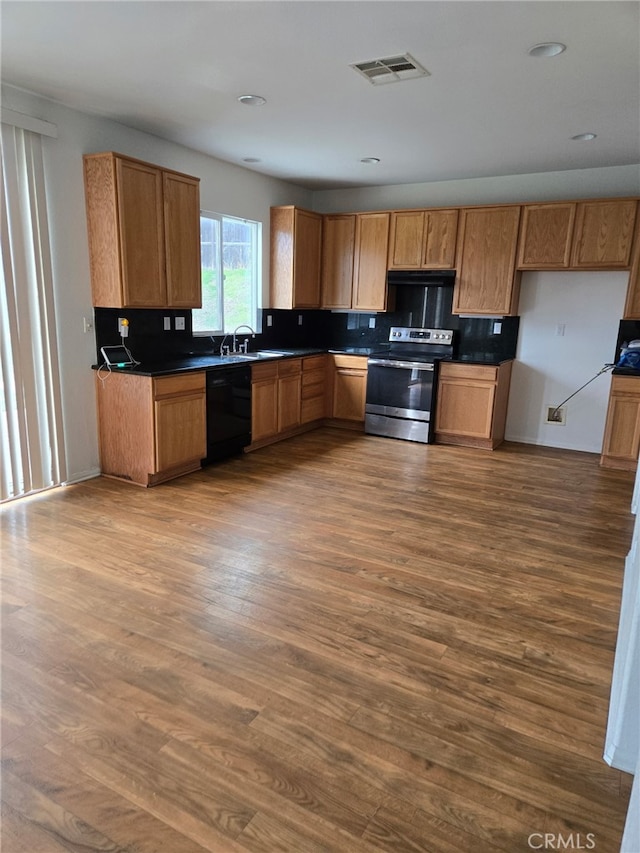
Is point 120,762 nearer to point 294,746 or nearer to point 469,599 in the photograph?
point 294,746

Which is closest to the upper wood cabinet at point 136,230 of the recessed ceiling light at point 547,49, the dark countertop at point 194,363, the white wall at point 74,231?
the white wall at point 74,231

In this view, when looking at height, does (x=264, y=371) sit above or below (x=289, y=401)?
above

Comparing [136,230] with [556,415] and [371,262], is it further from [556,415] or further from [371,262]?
[556,415]

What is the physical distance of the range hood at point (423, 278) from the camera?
221 inches

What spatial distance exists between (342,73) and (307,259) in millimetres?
3077

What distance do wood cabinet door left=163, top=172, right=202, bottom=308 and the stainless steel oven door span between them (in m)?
2.13

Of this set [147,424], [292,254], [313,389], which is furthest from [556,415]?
[147,424]

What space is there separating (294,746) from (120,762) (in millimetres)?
541

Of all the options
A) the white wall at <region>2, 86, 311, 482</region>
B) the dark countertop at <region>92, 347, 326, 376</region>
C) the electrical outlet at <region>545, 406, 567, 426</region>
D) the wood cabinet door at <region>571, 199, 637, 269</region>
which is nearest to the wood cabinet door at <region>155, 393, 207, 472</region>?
the dark countertop at <region>92, 347, 326, 376</region>

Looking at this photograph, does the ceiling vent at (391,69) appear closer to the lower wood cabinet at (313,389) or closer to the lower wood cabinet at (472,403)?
the lower wood cabinet at (472,403)

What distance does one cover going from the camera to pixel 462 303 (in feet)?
18.4

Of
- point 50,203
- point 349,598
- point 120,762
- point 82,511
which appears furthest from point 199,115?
point 120,762

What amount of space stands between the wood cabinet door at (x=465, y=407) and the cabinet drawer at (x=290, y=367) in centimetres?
149

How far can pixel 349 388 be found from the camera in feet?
20.0
